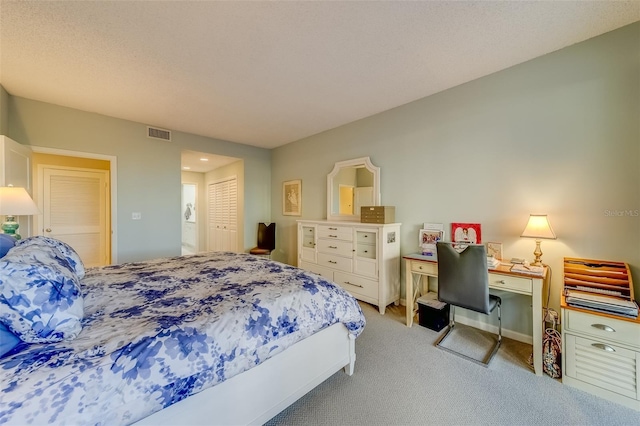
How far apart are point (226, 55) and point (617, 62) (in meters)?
3.17

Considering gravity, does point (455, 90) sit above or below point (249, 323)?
above

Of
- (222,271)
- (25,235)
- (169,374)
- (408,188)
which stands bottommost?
(169,374)

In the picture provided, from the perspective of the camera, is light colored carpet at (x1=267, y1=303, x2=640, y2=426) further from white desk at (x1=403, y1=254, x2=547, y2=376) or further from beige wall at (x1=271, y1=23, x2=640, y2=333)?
beige wall at (x1=271, y1=23, x2=640, y2=333)

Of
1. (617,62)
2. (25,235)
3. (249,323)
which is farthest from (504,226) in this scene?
(25,235)

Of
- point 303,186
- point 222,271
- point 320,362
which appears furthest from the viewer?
point 303,186

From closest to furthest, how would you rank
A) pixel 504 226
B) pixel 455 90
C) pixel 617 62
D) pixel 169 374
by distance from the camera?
pixel 169 374
pixel 617 62
pixel 504 226
pixel 455 90

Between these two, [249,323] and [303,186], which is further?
[303,186]

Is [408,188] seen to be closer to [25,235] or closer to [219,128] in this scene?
[219,128]

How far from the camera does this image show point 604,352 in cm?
168

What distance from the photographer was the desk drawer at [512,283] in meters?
2.02

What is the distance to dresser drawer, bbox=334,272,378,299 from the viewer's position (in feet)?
10.1

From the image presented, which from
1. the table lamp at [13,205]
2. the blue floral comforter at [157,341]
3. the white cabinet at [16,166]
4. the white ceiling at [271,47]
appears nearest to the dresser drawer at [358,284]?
the blue floral comforter at [157,341]

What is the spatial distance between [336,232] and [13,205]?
3250 mm

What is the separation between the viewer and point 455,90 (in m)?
2.76
